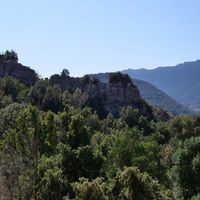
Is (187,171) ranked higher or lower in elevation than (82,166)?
lower

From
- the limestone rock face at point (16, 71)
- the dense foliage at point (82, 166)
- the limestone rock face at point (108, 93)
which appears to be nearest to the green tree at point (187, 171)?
the dense foliage at point (82, 166)

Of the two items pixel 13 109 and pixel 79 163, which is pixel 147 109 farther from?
pixel 79 163

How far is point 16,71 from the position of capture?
16200 centimetres

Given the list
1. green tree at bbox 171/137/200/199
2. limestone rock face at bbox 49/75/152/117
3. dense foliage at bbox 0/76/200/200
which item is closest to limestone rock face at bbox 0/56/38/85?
limestone rock face at bbox 49/75/152/117

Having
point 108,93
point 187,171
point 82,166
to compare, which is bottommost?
point 187,171

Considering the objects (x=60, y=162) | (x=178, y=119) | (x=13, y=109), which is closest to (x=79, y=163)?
(x=60, y=162)

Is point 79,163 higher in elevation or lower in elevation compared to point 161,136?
higher

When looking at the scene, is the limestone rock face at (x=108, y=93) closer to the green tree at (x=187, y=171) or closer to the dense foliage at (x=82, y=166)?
the dense foliage at (x=82, y=166)

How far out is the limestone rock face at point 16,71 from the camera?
160875mm

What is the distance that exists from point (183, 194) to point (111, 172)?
22.2ft

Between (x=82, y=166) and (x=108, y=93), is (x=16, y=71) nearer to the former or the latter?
(x=108, y=93)

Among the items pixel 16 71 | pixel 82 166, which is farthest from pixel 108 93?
pixel 82 166

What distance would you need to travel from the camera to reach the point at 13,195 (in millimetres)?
37469

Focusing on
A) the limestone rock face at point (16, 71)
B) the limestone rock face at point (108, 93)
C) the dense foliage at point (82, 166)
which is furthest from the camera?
the limestone rock face at point (16, 71)
